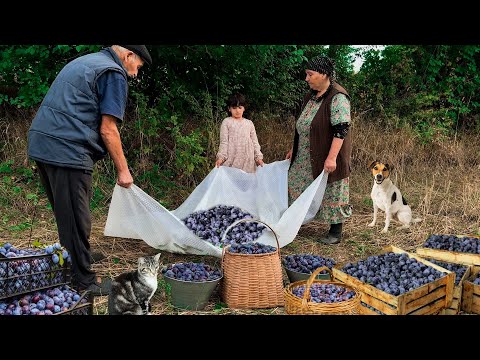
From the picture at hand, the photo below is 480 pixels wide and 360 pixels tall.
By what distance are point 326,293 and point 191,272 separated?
813 mm

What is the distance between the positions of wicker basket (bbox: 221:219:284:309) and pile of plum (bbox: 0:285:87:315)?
0.93 m

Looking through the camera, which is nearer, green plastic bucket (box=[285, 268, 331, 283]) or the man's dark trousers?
the man's dark trousers

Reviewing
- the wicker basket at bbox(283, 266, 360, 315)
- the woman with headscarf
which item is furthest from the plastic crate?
the woman with headscarf

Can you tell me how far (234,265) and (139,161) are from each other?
335 centimetres

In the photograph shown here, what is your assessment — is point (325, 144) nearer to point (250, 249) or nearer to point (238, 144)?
point (238, 144)

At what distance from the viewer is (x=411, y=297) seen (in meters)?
2.72

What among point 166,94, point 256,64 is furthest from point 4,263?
point 256,64

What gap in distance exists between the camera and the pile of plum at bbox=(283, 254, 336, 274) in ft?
10.9

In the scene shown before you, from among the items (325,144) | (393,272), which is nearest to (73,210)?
(393,272)

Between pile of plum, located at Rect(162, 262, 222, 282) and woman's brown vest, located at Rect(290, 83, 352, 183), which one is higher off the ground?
woman's brown vest, located at Rect(290, 83, 352, 183)

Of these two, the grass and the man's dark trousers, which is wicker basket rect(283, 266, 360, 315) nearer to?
the grass

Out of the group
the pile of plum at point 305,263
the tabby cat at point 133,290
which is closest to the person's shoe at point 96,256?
the tabby cat at point 133,290

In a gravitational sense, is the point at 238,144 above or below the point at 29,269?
above

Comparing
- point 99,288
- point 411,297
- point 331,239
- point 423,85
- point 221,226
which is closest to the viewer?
point 411,297
